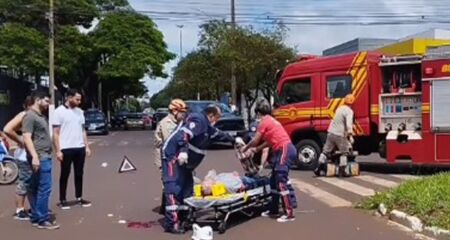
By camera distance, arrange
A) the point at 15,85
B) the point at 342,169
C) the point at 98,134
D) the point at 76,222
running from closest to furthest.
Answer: the point at 76,222 < the point at 342,169 < the point at 98,134 < the point at 15,85

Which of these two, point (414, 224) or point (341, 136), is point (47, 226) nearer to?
point (414, 224)

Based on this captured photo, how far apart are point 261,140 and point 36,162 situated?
10.6 feet

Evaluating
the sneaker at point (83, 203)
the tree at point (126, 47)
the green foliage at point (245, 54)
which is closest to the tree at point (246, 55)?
the green foliage at point (245, 54)

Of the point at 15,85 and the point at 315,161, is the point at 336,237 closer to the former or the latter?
the point at 315,161

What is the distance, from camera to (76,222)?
10.9 metres

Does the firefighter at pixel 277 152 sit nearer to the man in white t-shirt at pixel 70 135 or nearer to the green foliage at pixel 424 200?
the green foliage at pixel 424 200

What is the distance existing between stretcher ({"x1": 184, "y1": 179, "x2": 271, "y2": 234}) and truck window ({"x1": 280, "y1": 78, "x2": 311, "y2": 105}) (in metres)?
8.02

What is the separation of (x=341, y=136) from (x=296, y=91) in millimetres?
2851

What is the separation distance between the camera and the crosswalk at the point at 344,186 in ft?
43.3

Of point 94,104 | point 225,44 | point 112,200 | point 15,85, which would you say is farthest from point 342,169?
point 94,104

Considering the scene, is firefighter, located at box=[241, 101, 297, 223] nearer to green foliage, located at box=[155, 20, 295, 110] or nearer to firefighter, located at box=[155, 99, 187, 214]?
firefighter, located at box=[155, 99, 187, 214]

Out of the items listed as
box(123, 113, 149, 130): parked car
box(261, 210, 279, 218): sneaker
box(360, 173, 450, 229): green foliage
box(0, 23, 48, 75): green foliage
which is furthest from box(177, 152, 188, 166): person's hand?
box(123, 113, 149, 130): parked car

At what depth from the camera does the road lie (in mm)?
9859

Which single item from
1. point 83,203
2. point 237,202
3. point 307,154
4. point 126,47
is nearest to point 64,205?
point 83,203
